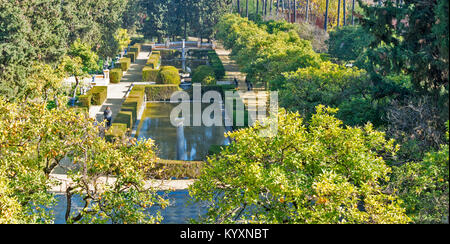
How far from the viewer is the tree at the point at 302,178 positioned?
36.5 feet

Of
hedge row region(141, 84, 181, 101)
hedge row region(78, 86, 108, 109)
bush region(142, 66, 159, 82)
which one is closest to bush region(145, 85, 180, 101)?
hedge row region(141, 84, 181, 101)

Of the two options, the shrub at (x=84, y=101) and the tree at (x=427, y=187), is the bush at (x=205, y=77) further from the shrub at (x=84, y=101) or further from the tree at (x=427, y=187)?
the tree at (x=427, y=187)

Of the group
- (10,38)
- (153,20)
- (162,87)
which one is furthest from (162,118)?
(153,20)

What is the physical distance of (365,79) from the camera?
23.4 meters

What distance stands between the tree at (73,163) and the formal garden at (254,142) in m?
0.05

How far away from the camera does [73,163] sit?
1312 cm

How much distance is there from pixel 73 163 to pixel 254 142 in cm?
463

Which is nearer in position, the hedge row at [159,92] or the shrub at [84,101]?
the shrub at [84,101]

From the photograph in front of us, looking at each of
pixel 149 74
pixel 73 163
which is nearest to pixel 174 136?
pixel 73 163

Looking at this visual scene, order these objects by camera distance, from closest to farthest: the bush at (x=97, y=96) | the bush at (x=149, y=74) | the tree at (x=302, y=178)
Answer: the tree at (x=302, y=178) < the bush at (x=97, y=96) < the bush at (x=149, y=74)

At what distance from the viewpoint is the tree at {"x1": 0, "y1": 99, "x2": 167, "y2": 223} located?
12.6 meters

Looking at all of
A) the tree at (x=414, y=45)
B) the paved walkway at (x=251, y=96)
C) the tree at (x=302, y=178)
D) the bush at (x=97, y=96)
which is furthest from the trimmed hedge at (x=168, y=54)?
the tree at (x=302, y=178)
